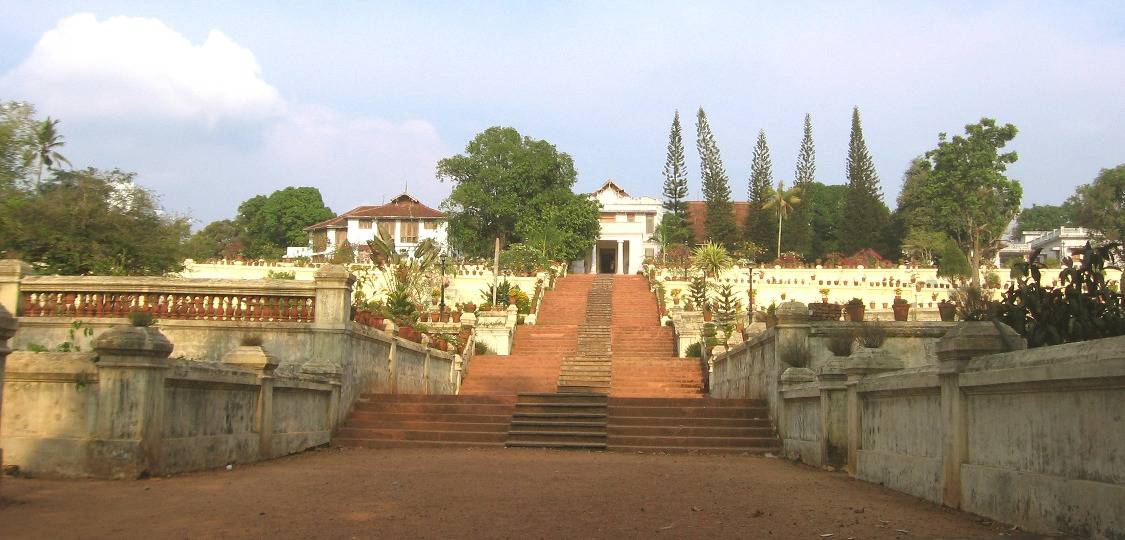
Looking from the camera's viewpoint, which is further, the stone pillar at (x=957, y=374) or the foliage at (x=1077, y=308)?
the foliage at (x=1077, y=308)

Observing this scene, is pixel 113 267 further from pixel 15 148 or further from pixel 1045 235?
pixel 1045 235

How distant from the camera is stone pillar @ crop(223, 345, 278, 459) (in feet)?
36.9

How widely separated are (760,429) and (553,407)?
3.79 m

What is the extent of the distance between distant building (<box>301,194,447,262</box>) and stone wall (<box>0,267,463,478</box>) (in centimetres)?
4607

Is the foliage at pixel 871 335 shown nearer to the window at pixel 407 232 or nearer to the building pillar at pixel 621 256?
the building pillar at pixel 621 256

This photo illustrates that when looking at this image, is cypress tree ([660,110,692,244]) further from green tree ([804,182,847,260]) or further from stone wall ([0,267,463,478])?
stone wall ([0,267,463,478])

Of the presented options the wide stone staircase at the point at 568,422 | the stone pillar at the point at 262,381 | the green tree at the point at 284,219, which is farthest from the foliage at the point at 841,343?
the green tree at the point at 284,219

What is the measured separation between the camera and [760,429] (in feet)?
50.5

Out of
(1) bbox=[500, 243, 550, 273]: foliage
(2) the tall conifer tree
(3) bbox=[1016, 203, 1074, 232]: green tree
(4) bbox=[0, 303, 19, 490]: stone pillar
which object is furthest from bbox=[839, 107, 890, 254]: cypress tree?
(4) bbox=[0, 303, 19, 490]: stone pillar

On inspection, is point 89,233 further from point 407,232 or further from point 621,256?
point 407,232

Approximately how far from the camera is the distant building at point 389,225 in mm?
64062

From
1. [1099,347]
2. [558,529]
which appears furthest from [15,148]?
[1099,347]

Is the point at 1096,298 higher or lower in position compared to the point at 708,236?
lower

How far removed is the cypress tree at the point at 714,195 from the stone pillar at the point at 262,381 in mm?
49598
